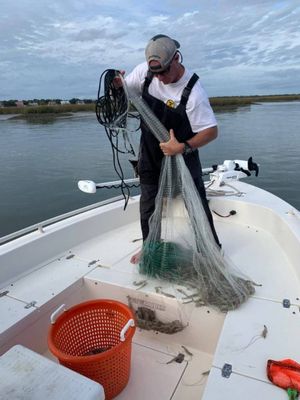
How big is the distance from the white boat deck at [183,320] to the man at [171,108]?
62 centimetres

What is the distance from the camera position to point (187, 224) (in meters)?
2.31

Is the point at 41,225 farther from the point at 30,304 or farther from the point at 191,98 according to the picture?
the point at 191,98

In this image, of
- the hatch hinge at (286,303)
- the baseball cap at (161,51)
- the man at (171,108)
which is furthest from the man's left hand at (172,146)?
the hatch hinge at (286,303)

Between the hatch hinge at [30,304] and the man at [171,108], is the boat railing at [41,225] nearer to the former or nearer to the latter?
the hatch hinge at [30,304]

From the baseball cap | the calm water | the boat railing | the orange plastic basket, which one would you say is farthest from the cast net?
the calm water

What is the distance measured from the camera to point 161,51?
187 cm

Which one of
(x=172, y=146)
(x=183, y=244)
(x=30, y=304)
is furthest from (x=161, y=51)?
(x=30, y=304)

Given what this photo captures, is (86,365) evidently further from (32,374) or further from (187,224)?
(187,224)

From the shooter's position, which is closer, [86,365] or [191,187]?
[86,365]

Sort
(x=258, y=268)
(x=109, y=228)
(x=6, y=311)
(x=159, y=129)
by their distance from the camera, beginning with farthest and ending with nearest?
(x=109, y=228) → (x=258, y=268) → (x=159, y=129) → (x=6, y=311)

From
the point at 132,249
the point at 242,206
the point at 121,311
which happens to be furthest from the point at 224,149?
the point at 121,311

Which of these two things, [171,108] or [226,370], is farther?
[171,108]

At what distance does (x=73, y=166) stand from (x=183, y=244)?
900cm

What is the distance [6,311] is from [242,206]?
230 cm
